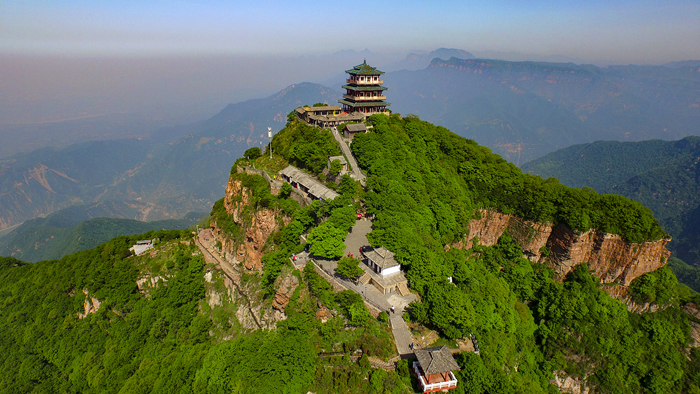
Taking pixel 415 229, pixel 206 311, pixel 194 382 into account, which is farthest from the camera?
pixel 206 311

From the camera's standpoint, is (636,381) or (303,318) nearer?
(303,318)

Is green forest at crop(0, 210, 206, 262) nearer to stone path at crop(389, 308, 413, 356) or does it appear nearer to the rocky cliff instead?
the rocky cliff

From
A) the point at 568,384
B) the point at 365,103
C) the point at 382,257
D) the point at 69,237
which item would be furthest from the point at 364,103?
the point at 69,237

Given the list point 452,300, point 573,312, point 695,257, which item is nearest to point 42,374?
point 452,300

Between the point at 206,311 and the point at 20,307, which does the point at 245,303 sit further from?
the point at 20,307

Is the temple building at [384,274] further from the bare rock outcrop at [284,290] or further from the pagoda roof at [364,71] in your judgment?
the pagoda roof at [364,71]
